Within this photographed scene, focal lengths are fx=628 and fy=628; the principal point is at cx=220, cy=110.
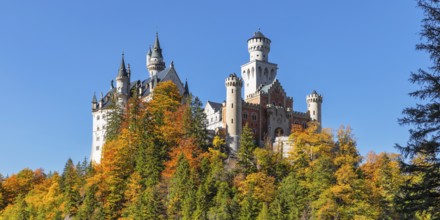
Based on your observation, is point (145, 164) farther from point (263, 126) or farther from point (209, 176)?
point (263, 126)

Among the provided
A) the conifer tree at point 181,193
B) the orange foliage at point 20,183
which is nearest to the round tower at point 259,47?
the conifer tree at point 181,193

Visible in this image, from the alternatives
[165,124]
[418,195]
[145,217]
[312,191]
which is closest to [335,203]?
[312,191]

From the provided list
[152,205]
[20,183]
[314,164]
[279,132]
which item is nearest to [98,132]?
[20,183]

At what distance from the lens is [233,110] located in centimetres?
9100

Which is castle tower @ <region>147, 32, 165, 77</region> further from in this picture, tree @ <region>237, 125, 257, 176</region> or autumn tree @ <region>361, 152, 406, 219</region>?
autumn tree @ <region>361, 152, 406, 219</region>

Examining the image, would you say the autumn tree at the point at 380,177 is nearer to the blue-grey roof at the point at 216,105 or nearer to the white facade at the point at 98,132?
the blue-grey roof at the point at 216,105

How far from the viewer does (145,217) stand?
68688 millimetres

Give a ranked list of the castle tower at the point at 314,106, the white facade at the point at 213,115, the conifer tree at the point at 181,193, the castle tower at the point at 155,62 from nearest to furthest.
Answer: the conifer tree at the point at 181,193 → the white facade at the point at 213,115 → the castle tower at the point at 314,106 → the castle tower at the point at 155,62

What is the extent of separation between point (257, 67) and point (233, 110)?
20181mm

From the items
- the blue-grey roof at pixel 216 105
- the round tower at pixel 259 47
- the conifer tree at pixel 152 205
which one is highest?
the round tower at pixel 259 47

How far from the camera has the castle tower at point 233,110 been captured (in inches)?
3518

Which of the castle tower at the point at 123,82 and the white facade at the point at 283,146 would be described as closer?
the white facade at the point at 283,146

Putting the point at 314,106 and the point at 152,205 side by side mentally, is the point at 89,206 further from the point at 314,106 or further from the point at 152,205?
the point at 314,106

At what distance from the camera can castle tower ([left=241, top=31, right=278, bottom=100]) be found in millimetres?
108875
